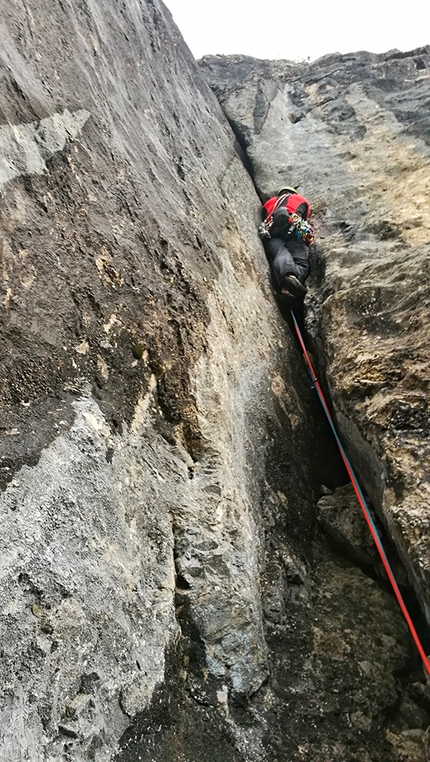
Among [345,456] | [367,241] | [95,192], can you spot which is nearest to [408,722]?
[345,456]

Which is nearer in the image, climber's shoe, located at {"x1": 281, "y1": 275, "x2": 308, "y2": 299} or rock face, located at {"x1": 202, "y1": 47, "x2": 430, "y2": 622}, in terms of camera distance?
rock face, located at {"x1": 202, "y1": 47, "x2": 430, "y2": 622}

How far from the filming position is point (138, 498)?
2.13 m

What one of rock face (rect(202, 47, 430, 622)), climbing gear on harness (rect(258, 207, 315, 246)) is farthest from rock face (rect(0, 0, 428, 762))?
climbing gear on harness (rect(258, 207, 315, 246))

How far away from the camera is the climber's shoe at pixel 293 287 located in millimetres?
4428

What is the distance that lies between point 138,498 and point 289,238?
3.48 meters

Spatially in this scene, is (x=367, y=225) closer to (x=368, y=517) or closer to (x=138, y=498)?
(x=368, y=517)

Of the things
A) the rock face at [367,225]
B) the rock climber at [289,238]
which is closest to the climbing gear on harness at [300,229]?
the rock climber at [289,238]

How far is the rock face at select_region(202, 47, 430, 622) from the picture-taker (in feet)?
8.43

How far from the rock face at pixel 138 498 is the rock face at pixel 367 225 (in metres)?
0.39

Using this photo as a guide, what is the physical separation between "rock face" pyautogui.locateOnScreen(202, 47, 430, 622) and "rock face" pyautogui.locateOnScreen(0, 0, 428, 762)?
388mm

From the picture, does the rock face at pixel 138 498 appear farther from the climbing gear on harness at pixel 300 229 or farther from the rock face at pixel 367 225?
the climbing gear on harness at pixel 300 229

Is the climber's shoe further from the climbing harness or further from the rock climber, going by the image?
the climbing harness

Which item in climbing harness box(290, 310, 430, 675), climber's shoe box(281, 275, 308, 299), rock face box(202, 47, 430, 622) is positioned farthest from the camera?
climber's shoe box(281, 275, 308, 299)

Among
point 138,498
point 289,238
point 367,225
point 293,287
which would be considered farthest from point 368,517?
point 289,238
